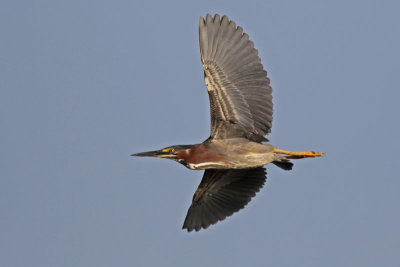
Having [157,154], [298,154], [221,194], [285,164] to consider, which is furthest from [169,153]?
[298,154]

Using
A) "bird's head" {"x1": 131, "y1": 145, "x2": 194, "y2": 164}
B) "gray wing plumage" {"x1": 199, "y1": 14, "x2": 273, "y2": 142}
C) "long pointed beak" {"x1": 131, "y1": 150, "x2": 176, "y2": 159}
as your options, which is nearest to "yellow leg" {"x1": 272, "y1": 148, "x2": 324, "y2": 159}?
"gray wing plumage" {"x1": 199, "y1": 14, "x2": 273, "y2": 142}

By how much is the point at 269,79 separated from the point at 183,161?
2.10m

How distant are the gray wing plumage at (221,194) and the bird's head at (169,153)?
1176 mm

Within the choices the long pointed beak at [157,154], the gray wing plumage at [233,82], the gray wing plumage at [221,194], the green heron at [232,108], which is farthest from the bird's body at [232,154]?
the gray wing plumage at [221,194]

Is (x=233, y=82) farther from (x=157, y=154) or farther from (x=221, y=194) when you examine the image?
(x=221, y=194)

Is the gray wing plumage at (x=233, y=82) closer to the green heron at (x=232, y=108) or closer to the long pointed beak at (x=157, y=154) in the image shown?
the green heron at (x=232, y=108)

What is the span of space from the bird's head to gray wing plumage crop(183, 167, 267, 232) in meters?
1.18

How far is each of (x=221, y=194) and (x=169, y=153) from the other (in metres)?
1.59

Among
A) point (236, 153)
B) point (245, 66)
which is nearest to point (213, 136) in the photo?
point (236, 153)

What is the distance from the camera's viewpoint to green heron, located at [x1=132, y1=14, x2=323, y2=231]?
12523 millimetres

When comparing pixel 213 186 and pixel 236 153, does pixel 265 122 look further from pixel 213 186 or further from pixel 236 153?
pixel 213 186

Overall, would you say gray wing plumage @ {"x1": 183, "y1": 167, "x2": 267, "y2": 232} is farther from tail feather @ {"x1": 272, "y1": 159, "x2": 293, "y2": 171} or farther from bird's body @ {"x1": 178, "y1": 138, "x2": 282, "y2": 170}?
bird's body @ {"x1": 178, "y1": 138, "x2": 282, "y2": 170}

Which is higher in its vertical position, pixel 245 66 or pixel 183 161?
pixel 245 66

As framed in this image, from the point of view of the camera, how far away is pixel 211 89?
1246cm
